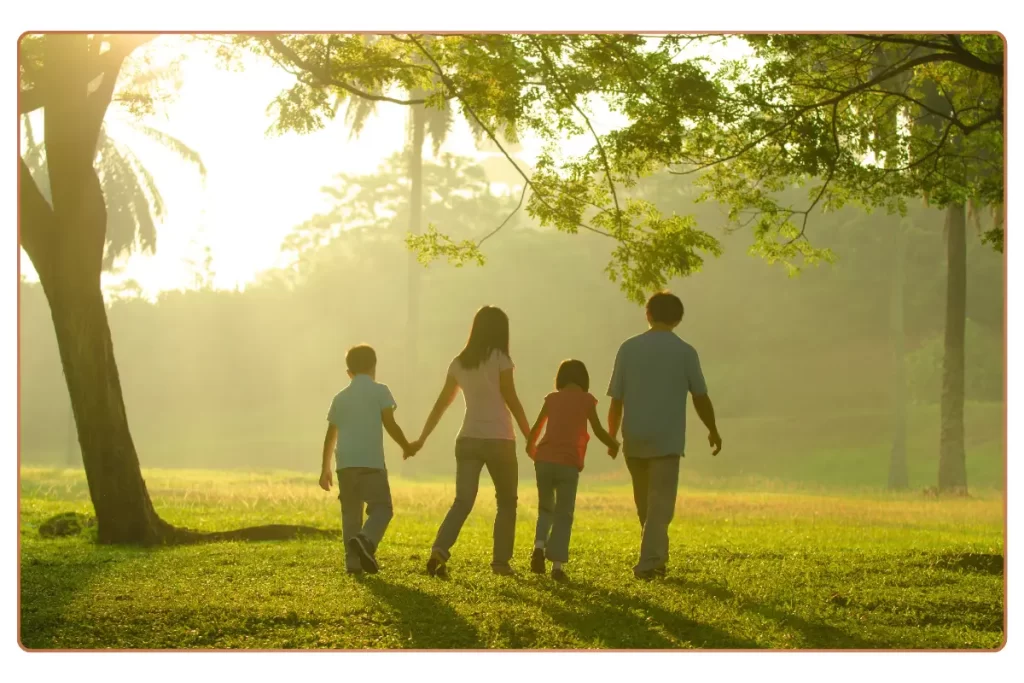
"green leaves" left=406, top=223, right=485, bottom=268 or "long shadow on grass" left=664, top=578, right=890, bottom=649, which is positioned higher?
"green leaves" left=406, top=223, right=485, bottom=268

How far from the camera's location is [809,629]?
21.7 ft

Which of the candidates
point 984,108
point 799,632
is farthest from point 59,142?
point 984,108

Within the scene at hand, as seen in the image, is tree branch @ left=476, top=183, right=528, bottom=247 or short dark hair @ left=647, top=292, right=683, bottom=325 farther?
tree branch @ left=476, top=183, right=528, bottom=247

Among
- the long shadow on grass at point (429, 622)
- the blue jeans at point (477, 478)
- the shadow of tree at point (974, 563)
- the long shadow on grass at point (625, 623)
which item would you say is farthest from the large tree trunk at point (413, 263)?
the shadow of tree at point (974, 563)

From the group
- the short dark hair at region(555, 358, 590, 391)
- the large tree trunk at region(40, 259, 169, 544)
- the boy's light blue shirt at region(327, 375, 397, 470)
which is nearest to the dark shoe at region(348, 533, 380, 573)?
the boy's light blue shirt at region(327, 375, 397, 470)

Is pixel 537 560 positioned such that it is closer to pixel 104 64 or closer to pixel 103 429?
pixel 103 429

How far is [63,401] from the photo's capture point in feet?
29.6

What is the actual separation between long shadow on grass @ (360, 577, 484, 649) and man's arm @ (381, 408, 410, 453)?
1.05 meters

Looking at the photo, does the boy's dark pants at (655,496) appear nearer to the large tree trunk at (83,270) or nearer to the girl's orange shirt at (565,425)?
the girl's orange shirt at (565,425)

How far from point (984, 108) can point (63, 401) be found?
8108 mm

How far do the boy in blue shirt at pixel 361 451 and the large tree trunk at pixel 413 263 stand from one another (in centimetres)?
211

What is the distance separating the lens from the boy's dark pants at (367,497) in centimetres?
761

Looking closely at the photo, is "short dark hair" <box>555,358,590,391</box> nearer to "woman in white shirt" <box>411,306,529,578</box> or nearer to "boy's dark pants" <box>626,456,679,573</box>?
"woman in white shirt" <box>411,306,529,578</box>

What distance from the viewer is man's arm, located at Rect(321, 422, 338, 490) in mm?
7594
